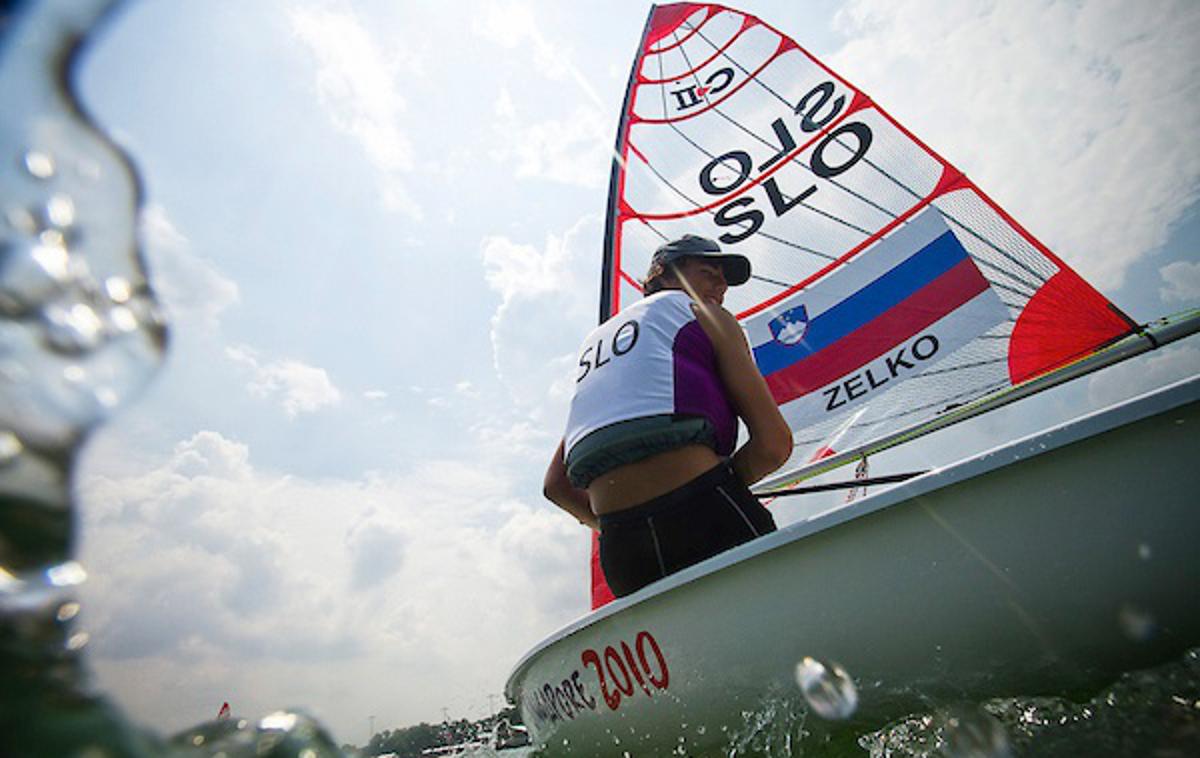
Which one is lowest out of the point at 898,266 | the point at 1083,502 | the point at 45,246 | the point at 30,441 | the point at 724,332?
the point at 1083,502

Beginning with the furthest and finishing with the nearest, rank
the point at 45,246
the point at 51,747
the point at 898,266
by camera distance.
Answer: the point at 898,266
the point at 45,246
the point at 51,747

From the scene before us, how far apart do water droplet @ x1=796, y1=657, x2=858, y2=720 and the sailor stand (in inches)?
19.8

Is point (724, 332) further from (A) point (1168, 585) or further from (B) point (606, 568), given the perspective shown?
(A) point (1168, 585)

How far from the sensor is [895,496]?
1.19 metres

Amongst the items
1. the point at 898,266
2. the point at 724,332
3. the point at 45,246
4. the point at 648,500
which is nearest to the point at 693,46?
the point at 898,266

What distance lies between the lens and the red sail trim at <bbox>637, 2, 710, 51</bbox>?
→ 17.6ft

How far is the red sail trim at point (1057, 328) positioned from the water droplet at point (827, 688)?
115 inches

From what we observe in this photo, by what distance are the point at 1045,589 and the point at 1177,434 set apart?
1.14 ft

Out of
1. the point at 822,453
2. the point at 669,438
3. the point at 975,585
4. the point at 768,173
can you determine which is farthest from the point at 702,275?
the point at 768,173

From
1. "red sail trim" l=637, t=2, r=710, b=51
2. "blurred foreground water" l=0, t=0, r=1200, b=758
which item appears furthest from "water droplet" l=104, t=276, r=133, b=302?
"red sail trim" l=637, t=2, r=710, b=51

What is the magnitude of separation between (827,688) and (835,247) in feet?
11.3

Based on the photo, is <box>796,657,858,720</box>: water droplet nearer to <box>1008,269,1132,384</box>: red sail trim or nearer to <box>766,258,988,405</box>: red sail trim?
<box>766,258,988,405</box>: red sail trim

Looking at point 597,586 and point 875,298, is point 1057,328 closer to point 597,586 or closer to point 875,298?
point 875,298

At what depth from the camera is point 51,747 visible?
0.28m
